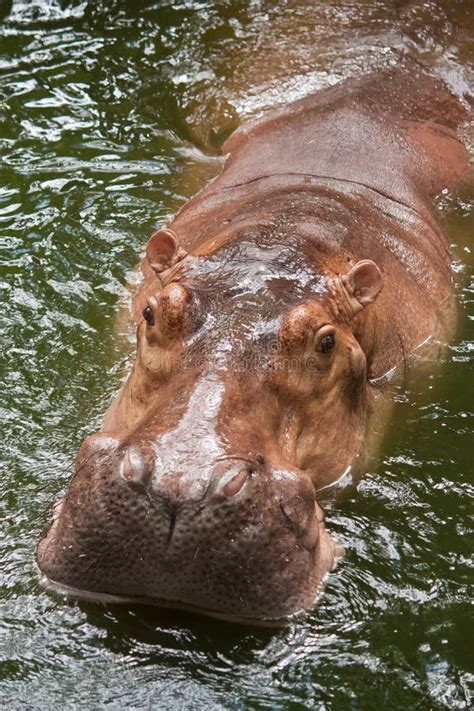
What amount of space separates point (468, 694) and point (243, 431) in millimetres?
1180

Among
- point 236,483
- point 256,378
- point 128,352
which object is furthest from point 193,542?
point 128,352

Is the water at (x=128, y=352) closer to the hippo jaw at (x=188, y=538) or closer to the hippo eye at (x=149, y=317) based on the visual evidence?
the hippo jaw at (x=188, y=538)

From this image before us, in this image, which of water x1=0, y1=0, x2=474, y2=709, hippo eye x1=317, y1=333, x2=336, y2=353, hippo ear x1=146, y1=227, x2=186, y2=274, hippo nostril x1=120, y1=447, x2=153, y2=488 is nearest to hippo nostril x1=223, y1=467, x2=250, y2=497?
hippo nostril x1=120, y1=447, x2=153, y2=488

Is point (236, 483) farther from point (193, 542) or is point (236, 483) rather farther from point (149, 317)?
→ point (149, 317)

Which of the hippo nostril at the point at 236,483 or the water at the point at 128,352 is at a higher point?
the hippo nostril at the point at 236,483

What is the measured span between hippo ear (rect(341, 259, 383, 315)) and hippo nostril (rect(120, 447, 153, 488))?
1.78 m

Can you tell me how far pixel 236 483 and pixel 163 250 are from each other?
2.06 m

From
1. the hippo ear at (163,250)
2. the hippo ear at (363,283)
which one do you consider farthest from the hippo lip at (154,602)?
the hippo ear at (163,250)

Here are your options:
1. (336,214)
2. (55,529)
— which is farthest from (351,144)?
(55,529)

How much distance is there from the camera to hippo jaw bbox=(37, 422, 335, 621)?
11.4ft

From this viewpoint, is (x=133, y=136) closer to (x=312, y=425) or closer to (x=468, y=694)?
(x=312, y=425)

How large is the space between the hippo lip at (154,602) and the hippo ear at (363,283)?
68.7 inches

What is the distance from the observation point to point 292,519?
369 centimetres

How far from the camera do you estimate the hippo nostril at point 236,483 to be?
348cm
